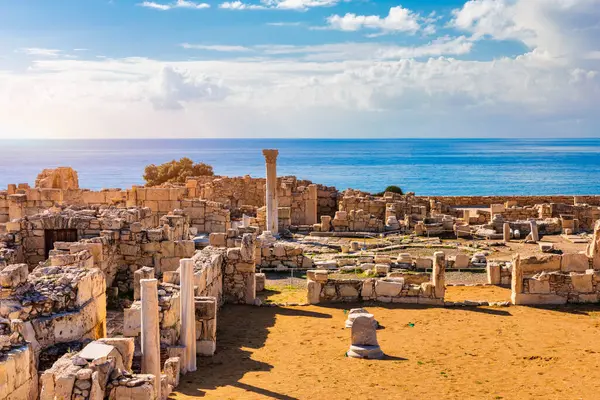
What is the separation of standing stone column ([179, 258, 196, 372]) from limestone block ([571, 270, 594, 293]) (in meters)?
9.79

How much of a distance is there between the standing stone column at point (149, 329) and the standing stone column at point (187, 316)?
1426 millimetres

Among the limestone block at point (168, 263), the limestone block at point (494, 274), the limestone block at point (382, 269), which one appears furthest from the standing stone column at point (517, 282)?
the limestone block at point (168, 263)

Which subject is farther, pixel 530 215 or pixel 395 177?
pixel 395 177

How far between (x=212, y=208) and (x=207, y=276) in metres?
13.4

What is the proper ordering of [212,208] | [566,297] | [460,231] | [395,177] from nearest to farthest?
1. [566,297]
2. [212,208]
3. [460,231]
4. [395,177]

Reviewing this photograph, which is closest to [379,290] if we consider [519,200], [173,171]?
[519,200]

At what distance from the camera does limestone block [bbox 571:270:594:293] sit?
56.7ft

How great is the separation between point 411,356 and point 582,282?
6262mm

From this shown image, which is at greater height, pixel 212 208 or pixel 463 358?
pixel 212 208

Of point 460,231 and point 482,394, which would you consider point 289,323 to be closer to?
point 482,394

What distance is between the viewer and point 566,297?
56.9ft

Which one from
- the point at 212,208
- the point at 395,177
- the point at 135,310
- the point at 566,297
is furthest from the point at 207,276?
the point at 395,177

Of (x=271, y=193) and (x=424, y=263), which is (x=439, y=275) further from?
(x=271, y=193)

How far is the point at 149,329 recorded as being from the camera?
1062 cm
